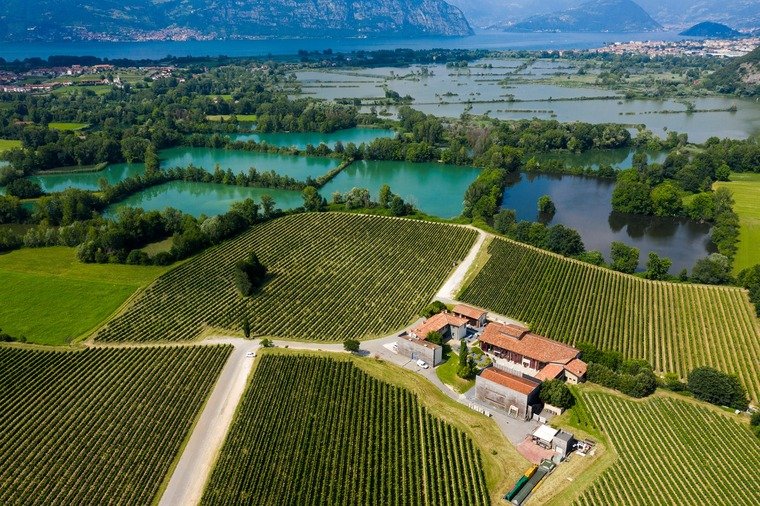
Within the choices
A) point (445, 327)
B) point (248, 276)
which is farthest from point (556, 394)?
point (248, 276)

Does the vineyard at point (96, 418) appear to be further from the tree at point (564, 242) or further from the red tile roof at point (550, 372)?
the tree at point (564, 242)

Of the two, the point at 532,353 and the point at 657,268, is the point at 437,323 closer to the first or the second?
the point at 532,353

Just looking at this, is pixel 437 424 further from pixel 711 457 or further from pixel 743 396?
pixel 743 396

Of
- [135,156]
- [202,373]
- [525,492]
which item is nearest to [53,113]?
[135,156]

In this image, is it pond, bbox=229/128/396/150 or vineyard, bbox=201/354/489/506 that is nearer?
vineyard, bbox=201/354/489/506

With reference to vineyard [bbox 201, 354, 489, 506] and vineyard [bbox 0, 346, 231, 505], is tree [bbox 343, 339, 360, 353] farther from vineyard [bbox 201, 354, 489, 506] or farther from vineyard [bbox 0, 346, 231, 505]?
vineyard [bbox 0, 346, 231, 505]

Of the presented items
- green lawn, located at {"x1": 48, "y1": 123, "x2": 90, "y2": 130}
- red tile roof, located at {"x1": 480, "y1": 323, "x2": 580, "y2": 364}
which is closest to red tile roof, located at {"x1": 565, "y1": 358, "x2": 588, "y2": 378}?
red tile roof, located at {"x1": 480, "y1": 323, "x2": 580, "y2": 364}

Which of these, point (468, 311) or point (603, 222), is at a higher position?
point (468, 311)

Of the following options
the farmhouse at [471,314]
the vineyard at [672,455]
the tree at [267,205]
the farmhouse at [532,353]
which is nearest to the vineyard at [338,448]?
the vineyard at [672,455]
